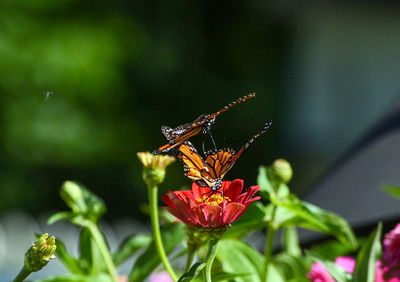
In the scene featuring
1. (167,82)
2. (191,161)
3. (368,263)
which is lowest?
(368,263)

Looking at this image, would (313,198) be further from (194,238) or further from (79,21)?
(79,21)

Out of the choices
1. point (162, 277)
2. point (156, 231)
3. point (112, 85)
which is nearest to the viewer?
point (156, 231)

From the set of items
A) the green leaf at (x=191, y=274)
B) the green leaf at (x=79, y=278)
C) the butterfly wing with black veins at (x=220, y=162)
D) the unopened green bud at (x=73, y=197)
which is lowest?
the green leaf at (x=191, y=274)

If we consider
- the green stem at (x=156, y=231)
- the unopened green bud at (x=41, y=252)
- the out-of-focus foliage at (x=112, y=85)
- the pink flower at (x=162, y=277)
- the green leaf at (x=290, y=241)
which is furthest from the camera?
the out-of-focus foliage at (x=112, y=85)

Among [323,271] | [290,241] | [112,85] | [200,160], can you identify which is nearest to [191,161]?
[200,160]

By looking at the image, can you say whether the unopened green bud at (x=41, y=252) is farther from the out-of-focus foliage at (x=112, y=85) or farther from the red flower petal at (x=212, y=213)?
the out-of-focus foliage at (x=112, y=85)

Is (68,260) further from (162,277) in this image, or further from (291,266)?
(162,277)

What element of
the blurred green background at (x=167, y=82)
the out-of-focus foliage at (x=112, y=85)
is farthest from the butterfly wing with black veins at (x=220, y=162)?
the out-of-focus foliage at (x=112, y=85)
